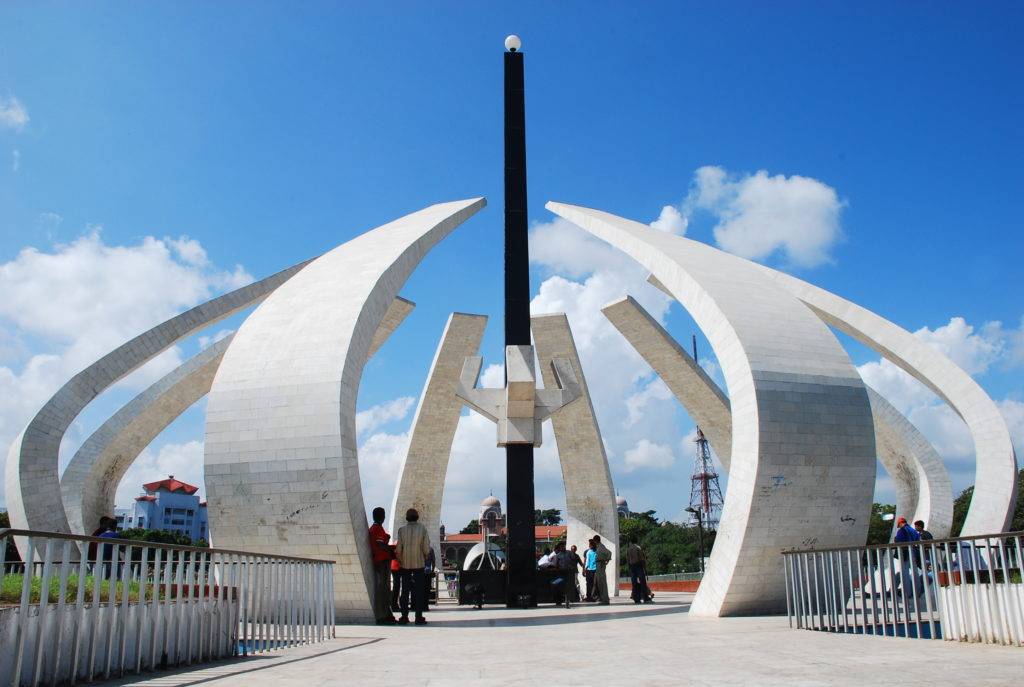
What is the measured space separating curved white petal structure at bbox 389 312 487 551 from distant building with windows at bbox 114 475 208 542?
71.9 metres

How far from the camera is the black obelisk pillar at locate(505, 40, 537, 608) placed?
13016 millimetres

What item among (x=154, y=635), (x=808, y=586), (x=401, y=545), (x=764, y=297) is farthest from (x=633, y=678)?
(x=764, y=297)

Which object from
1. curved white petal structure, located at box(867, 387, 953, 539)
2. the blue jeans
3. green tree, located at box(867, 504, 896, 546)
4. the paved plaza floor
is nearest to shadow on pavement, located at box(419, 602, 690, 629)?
the blue jeans

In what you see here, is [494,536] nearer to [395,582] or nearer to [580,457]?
[580,457]

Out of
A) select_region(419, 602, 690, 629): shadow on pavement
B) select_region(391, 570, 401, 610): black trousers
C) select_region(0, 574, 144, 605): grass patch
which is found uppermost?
select_region(0, 574, 144, 605): grass patch

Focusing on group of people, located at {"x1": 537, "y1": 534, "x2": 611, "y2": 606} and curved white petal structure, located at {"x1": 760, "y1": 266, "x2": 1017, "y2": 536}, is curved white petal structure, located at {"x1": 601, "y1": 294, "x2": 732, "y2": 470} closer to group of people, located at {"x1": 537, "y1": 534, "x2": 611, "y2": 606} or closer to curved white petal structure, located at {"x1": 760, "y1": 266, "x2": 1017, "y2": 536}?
curved white petal structure, located at {"x1": 760, "y1": 266, "x2": 1017, "y2": 536}

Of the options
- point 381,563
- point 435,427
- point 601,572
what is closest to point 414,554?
point 381,563

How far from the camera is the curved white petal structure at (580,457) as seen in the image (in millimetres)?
22125

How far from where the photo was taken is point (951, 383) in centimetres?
1639

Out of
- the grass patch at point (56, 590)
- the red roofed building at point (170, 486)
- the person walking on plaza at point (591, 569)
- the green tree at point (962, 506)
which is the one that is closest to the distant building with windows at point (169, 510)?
the red roofed building at point (170, 486)

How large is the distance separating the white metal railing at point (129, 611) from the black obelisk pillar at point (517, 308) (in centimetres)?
535

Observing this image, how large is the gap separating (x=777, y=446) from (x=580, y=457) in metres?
12.0

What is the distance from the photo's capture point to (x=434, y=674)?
5094mm

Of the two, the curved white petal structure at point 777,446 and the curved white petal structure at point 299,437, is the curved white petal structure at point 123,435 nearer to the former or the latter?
the curved white petal structure at point 299,437
